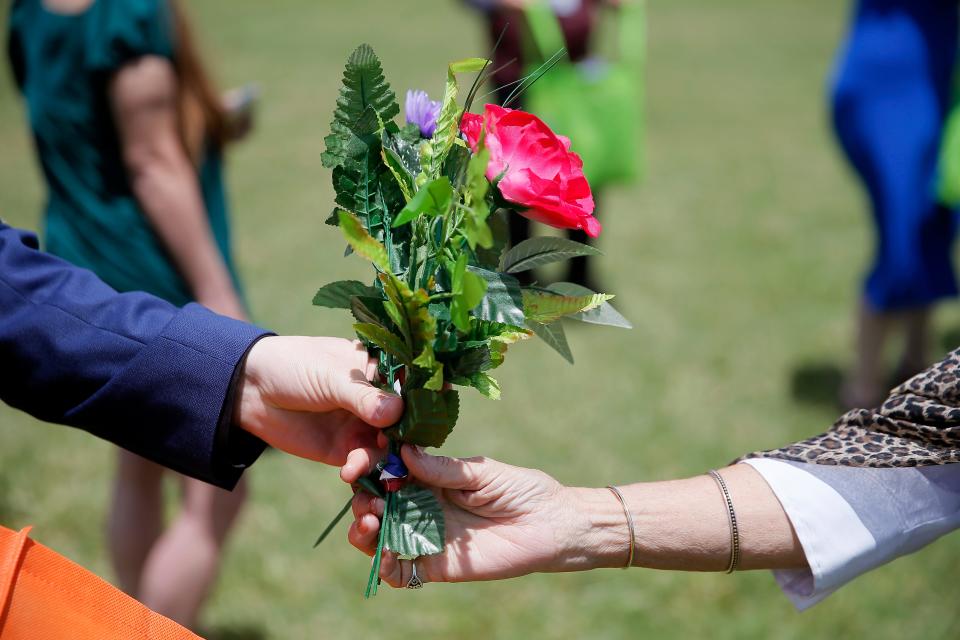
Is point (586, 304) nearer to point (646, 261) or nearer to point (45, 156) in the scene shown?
point (45, 156)

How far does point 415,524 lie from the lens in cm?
130

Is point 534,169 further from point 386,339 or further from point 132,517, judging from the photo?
point 132,517

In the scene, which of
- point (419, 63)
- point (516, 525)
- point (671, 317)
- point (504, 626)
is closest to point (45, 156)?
point (516, 525)

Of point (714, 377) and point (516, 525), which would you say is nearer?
point (516, 525)

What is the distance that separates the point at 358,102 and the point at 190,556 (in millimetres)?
1469

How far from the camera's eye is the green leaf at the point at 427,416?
1.23m

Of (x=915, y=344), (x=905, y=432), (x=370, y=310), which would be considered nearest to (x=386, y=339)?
(x=370, y=310)

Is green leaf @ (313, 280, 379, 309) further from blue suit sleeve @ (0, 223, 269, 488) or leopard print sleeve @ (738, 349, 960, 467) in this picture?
leopard print sleeve @ (738, 349, 960, 467)

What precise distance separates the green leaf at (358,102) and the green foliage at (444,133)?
0.28ft

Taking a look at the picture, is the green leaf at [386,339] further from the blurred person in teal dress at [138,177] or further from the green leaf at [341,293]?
the blurred person in teal dress at [138,177]

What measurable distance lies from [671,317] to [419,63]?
667 cm

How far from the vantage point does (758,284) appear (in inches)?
204

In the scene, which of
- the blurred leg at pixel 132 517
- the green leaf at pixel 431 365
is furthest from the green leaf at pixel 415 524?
the blurred leg at pixel 132 517

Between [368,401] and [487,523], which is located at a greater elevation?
[368,401]
